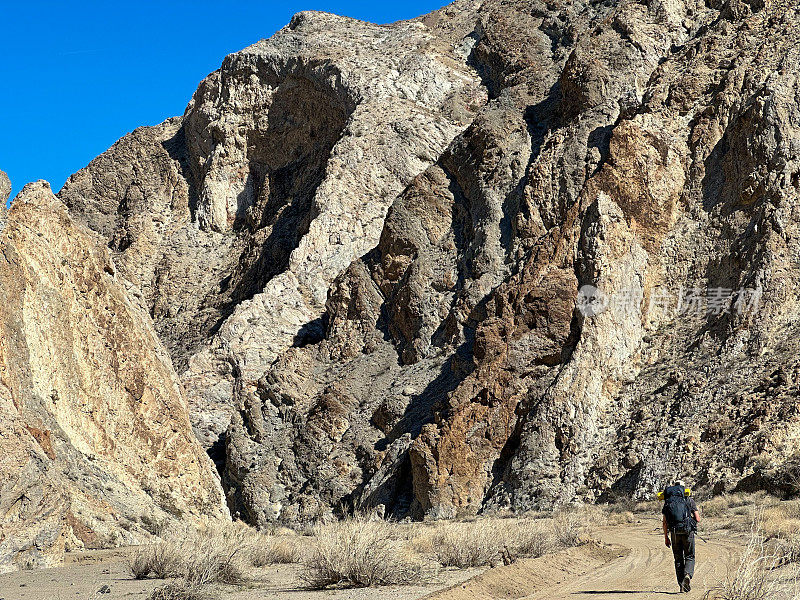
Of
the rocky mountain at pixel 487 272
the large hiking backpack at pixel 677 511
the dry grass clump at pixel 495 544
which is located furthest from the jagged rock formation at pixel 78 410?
the large hiking backpack at pixel 677 511

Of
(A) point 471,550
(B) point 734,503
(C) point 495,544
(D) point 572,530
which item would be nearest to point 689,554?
(A) point 471,550

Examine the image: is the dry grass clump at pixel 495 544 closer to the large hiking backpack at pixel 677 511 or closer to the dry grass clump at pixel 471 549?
the dry grass clump at pixel 471 549

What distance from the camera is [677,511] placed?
10.9 m

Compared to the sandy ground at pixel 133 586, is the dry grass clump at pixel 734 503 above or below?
below

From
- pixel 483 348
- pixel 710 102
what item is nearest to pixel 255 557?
pixel 483 348

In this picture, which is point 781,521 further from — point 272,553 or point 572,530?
point 272,553

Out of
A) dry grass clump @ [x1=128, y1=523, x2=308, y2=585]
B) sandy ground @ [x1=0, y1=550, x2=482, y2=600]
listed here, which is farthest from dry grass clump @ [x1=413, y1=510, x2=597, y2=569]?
dry grass clump @ [x1=128, y1=523, x2=308, y2=585]

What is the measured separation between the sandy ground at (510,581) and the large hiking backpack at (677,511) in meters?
0.74

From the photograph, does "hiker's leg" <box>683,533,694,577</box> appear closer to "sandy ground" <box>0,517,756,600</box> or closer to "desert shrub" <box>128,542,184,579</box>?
"sandy ground" <box>0,517,756,600</box>

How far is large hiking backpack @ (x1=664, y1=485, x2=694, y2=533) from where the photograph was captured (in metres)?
10.8

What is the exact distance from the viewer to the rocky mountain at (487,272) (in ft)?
94.6

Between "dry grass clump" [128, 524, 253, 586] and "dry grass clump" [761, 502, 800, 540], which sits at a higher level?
"dry grass clump" [128, 524, 253, 586]

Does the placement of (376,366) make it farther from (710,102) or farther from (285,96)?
(285,96)

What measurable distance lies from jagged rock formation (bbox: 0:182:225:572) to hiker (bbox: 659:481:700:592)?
10672 millimetres
